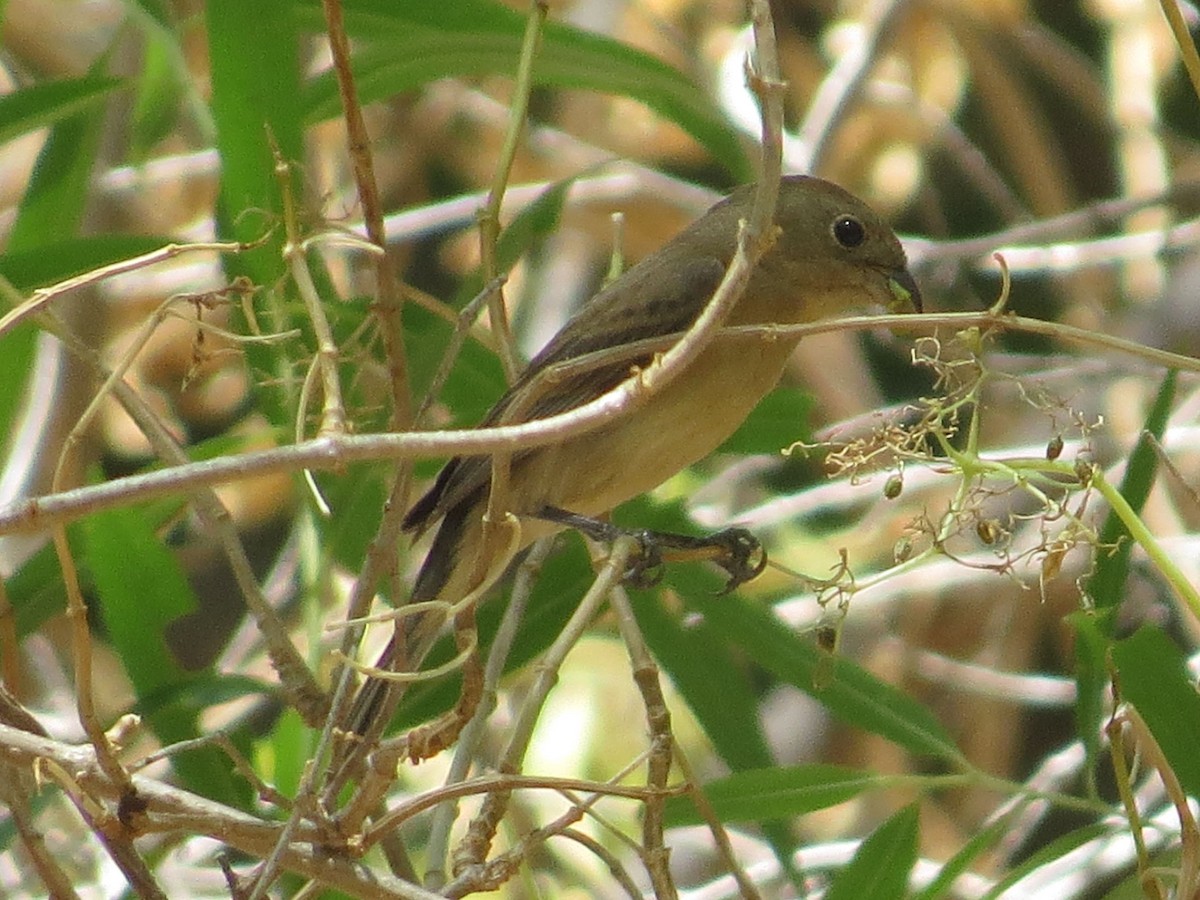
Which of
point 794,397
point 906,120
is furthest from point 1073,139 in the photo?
point 794,397

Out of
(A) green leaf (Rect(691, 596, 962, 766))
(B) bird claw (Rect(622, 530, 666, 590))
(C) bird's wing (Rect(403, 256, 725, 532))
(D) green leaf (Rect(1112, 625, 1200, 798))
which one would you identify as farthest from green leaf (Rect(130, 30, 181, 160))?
(D) green leaf (Rect(1112, 625, 1200, 798))

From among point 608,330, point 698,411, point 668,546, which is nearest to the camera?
point 668,546

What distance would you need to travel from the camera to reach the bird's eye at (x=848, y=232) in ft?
12.6

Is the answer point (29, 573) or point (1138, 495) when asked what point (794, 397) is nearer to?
point (1138, 495)

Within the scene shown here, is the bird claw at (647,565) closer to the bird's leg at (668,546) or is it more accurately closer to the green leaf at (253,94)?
the bird's leg at (668,546)

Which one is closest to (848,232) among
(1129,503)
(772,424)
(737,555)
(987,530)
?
(772,424)

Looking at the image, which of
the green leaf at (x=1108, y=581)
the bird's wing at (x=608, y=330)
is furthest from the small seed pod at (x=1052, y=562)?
the bird's wing at (x=608, y=330)

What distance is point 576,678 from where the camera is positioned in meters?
5.73

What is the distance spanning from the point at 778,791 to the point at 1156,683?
0.67 m

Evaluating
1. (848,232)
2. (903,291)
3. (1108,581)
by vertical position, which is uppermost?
(848,232)

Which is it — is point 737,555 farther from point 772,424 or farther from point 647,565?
point 772,424

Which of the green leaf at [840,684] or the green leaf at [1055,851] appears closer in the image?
the green leaf at [1055,851]

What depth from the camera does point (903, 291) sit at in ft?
12.4

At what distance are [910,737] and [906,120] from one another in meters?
3.79
